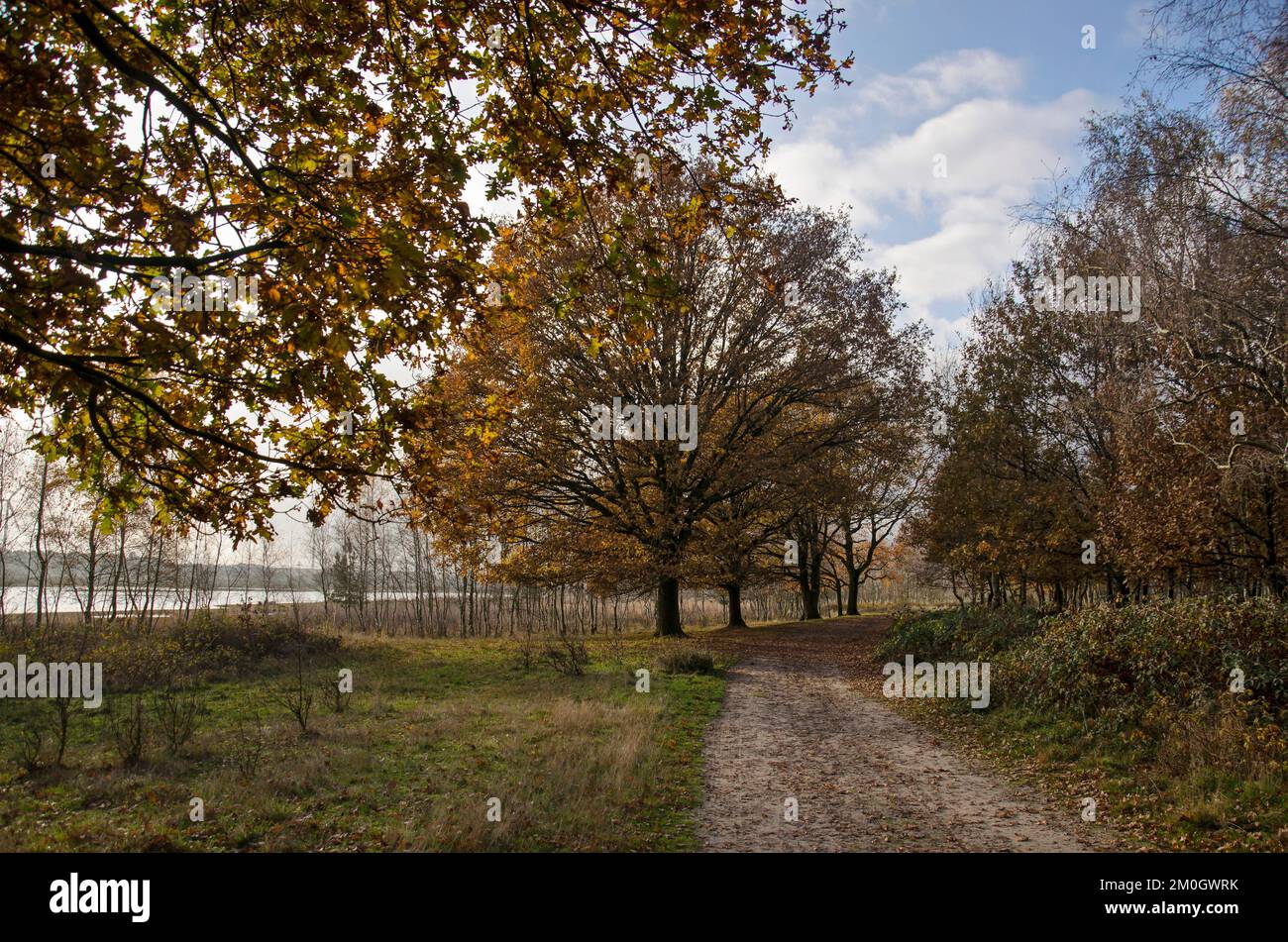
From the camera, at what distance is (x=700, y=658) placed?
16875 millimetres

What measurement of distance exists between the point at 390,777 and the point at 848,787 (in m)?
5.14

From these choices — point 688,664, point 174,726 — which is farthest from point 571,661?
point 174,726

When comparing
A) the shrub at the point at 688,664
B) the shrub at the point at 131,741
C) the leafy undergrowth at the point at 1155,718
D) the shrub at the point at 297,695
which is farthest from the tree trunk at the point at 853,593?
the shrub at the point at 131,741

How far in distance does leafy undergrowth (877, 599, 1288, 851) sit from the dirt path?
2.44 feet

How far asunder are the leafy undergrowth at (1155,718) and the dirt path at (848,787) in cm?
74

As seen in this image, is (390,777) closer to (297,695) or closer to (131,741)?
(131,741)

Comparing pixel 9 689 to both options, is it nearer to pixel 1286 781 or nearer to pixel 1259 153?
pixel 1286 781

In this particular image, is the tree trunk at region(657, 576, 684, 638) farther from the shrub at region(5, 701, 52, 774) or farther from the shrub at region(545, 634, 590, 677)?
the shrub at region(5, 701, 52, 774)

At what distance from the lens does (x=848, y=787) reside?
8.02 m

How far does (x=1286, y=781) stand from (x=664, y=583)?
18.5 meters

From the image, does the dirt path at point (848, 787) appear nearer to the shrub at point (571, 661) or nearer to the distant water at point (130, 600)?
the shrub at point (571, 661)
